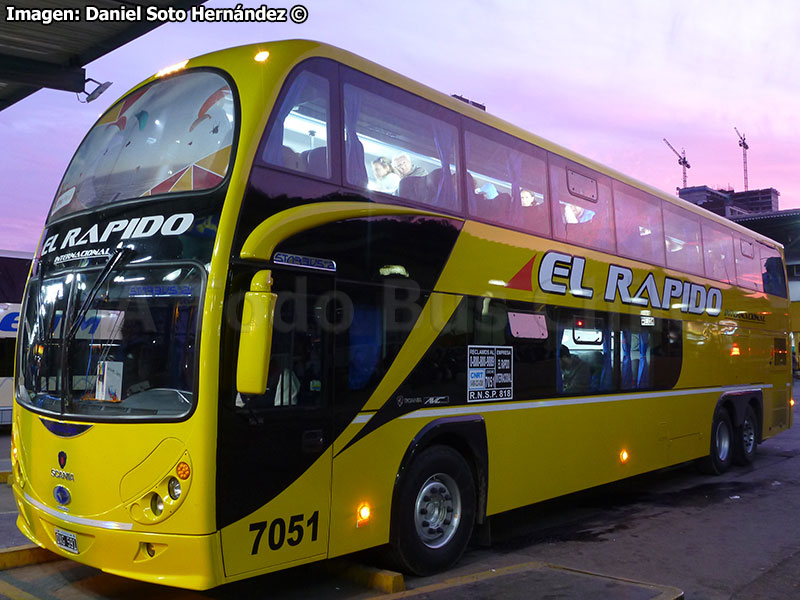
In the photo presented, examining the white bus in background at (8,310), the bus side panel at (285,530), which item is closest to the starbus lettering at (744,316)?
the bus side panel at (285,530)

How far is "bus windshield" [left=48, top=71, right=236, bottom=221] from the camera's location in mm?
5410

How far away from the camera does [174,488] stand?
4906 millimetres

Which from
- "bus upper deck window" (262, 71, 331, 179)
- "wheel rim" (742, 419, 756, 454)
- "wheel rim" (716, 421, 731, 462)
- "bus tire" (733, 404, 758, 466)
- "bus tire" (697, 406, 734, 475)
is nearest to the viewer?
"bus upper deck window" (262, 71, 331, 179)

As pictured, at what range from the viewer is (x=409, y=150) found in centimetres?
667

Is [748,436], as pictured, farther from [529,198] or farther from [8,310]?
[8,310]

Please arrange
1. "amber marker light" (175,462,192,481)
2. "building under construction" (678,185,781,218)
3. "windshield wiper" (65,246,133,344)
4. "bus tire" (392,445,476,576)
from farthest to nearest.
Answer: "building under construction" (678,185,781,218)
"bus tire" (392,445,476,576)
"windshield wiper" (65,246,133,344)
"amber marker light" (175,462,192,481)

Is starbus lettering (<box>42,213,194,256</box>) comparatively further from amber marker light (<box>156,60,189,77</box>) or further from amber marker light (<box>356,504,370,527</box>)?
amber marker light (<box>356,504,370,527</box>)

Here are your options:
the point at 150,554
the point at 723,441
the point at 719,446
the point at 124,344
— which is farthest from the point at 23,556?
the point at 723,441

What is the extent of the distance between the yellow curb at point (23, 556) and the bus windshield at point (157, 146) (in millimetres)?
2706

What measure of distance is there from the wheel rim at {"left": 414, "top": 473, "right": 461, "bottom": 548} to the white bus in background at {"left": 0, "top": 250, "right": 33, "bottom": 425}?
12.8 m

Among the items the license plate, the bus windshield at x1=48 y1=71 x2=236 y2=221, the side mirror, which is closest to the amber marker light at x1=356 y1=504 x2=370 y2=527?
the side mirror

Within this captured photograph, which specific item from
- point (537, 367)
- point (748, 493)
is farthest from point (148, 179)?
point (748, 493)

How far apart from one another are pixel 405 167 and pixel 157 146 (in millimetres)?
2040

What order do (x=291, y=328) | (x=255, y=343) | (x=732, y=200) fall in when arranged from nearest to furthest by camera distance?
(x=255, y=343)
(x=291, y=328)
(x=732, y=200)
